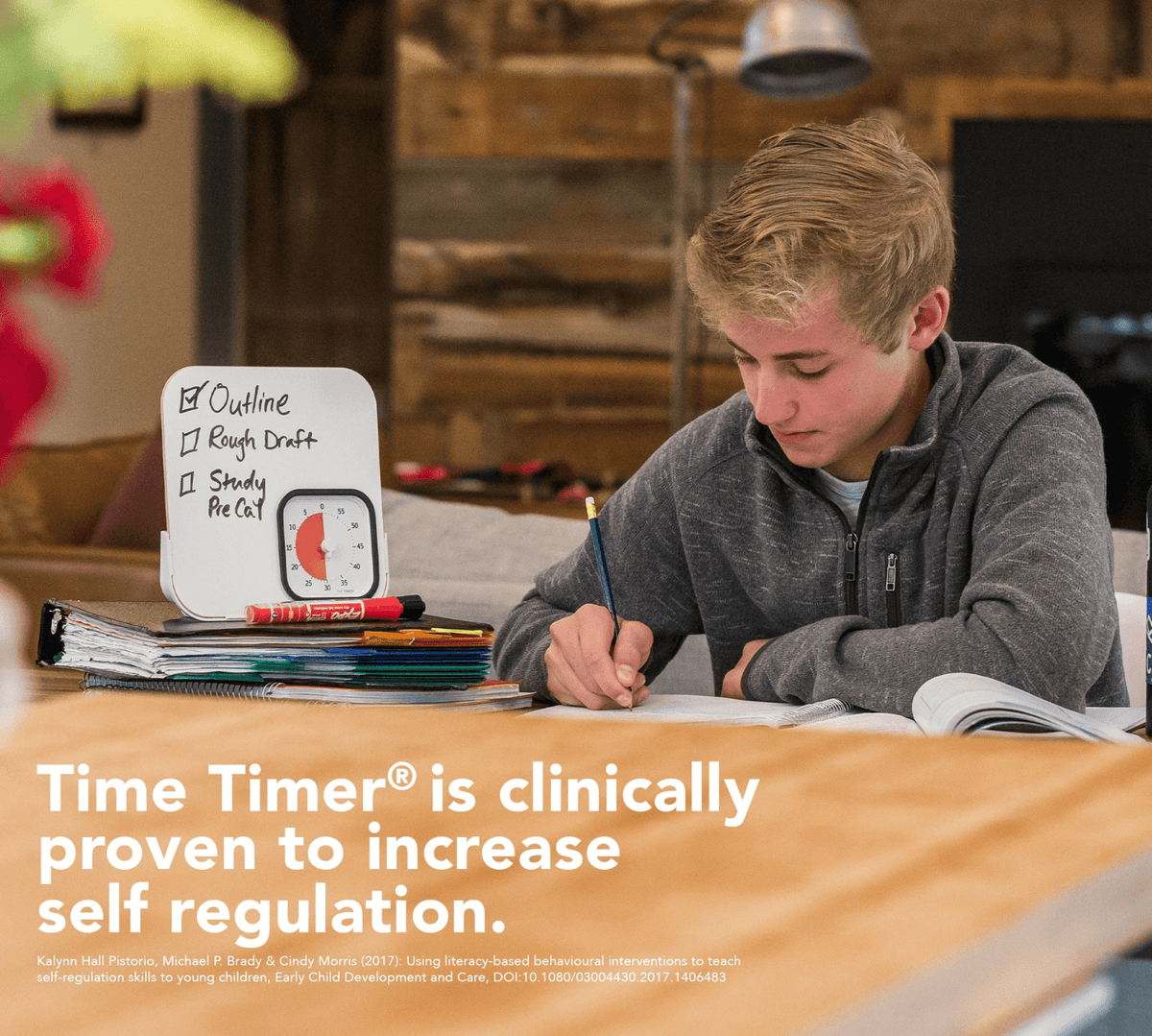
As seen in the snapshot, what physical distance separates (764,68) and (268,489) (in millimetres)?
3572

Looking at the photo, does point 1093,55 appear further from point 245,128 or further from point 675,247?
point 245,128

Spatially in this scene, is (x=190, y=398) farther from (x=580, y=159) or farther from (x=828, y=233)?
(x=580, y=159)

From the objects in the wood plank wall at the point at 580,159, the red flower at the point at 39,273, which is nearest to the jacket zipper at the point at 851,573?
the red flower at the point at 39,273

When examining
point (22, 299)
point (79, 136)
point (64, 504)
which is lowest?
point (64, 504)

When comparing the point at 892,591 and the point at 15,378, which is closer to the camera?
the point at 15,378

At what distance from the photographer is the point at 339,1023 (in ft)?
0.90

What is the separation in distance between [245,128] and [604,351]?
1.69m

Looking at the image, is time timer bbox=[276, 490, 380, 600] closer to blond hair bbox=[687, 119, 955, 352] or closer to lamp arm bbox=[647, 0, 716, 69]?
blond hair bbox=[687, 119, 955, 352]

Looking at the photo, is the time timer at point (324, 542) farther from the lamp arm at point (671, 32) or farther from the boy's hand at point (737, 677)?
the lamp arm at point (671, 32)

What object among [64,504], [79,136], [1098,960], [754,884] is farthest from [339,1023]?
[79,136]

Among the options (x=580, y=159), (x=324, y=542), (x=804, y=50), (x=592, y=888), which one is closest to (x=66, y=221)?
(x=592, y=888)

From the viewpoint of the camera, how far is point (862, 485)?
44.3 inches

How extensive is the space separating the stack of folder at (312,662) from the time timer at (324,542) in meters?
0.07

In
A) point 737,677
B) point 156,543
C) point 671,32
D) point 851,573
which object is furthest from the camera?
point 671,32
